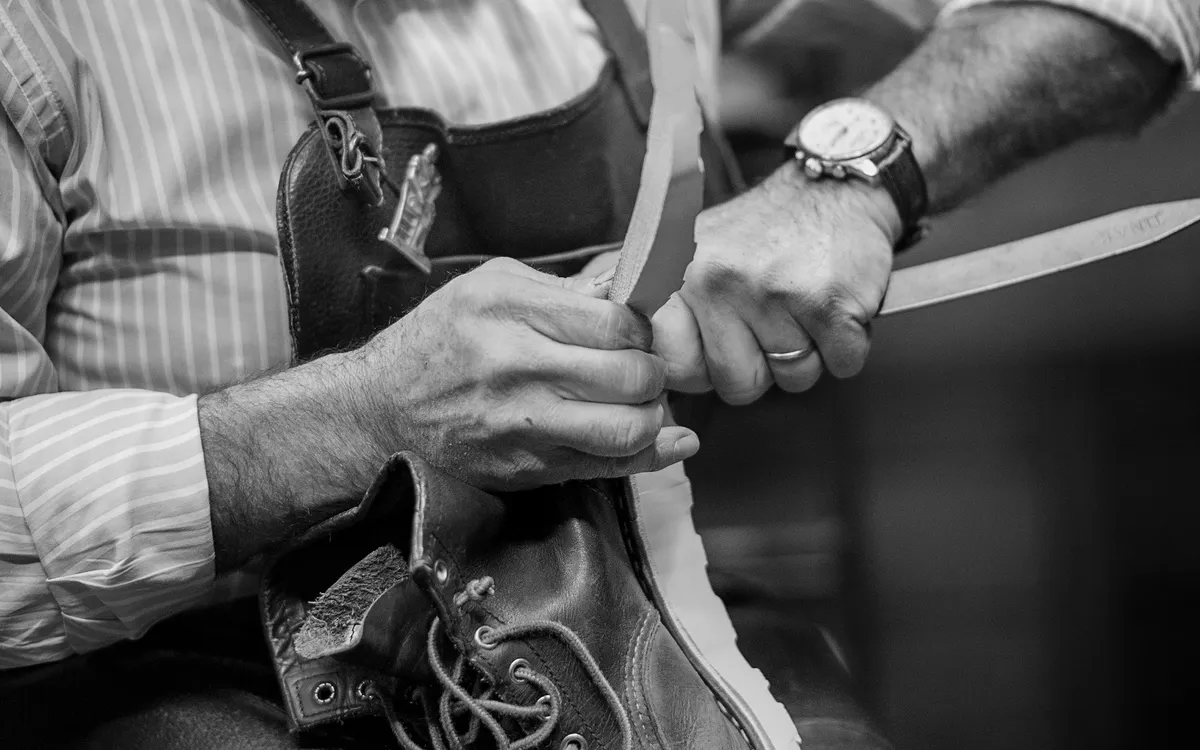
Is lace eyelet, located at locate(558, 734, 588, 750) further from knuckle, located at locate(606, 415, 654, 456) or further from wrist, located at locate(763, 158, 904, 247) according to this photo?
wrist, located at locate(763, 158, 904, 247)

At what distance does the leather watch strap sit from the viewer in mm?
738

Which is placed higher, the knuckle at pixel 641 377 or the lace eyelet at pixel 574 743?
the knuckle at pixel 641 377

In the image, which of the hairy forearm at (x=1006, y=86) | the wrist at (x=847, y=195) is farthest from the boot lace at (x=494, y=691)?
the hairy forearm at (x=1006, y=86)

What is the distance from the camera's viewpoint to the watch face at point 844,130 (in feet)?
2.42

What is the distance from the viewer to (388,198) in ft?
2.05

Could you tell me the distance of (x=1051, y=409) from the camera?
825mm

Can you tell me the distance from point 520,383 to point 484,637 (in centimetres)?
13

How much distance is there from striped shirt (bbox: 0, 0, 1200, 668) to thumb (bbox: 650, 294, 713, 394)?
229 millimetres

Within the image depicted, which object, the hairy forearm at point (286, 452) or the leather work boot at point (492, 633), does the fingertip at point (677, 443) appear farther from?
the hairy forearm at point (286, 452)

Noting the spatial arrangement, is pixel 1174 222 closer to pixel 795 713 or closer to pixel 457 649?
pixel 795 713

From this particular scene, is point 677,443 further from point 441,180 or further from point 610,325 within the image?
point 441,180

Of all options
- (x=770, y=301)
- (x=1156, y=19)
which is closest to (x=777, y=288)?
(x=770, y=301)

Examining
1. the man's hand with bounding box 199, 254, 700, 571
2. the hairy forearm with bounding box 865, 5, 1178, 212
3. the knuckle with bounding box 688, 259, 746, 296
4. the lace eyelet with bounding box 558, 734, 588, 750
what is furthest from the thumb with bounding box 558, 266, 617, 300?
the hairy forearm with bounding box 865, 5, 1178, 212

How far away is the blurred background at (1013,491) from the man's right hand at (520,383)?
22 cm
